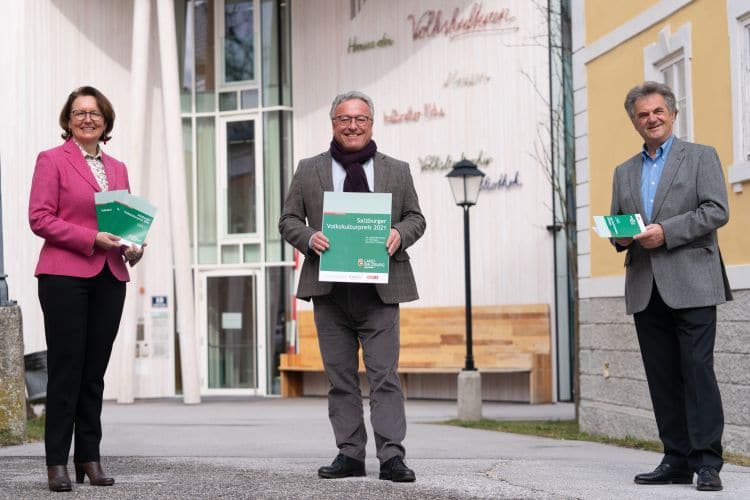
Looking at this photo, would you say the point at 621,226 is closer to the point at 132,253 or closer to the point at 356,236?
the point at 356,236

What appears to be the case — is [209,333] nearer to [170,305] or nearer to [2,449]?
[170,305]

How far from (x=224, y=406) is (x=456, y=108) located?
707cm

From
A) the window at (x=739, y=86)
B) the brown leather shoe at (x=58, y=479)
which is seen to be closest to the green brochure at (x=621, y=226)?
the brown leather shoe at (x=58, y=479)

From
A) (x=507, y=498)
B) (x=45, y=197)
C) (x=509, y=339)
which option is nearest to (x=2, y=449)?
(x=45, y=197)

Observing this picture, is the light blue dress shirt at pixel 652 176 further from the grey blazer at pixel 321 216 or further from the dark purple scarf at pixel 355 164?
the dark purple scarf at pixel 355 164

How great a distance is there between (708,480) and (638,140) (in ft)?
20.9

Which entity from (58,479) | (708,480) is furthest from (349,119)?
(708,480)

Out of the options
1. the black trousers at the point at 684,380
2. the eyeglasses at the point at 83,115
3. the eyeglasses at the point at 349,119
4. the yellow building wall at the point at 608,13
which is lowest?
the black trousers at the point at 684,380

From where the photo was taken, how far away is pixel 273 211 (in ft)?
86.0

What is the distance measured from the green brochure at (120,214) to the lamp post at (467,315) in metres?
11.4

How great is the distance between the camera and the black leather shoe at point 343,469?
264 inches

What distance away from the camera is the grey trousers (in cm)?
669

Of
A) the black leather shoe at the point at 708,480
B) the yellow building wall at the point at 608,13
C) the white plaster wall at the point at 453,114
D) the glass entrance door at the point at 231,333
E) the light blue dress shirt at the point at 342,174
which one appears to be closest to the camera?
the black leather shoe at the point at 708,480

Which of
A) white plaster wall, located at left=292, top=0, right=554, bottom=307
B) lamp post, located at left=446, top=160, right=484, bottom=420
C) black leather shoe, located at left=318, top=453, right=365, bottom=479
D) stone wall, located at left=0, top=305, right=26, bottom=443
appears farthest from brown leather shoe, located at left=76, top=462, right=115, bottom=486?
white plaster wall, located at left=292, top=0, right=554, bottom=307
